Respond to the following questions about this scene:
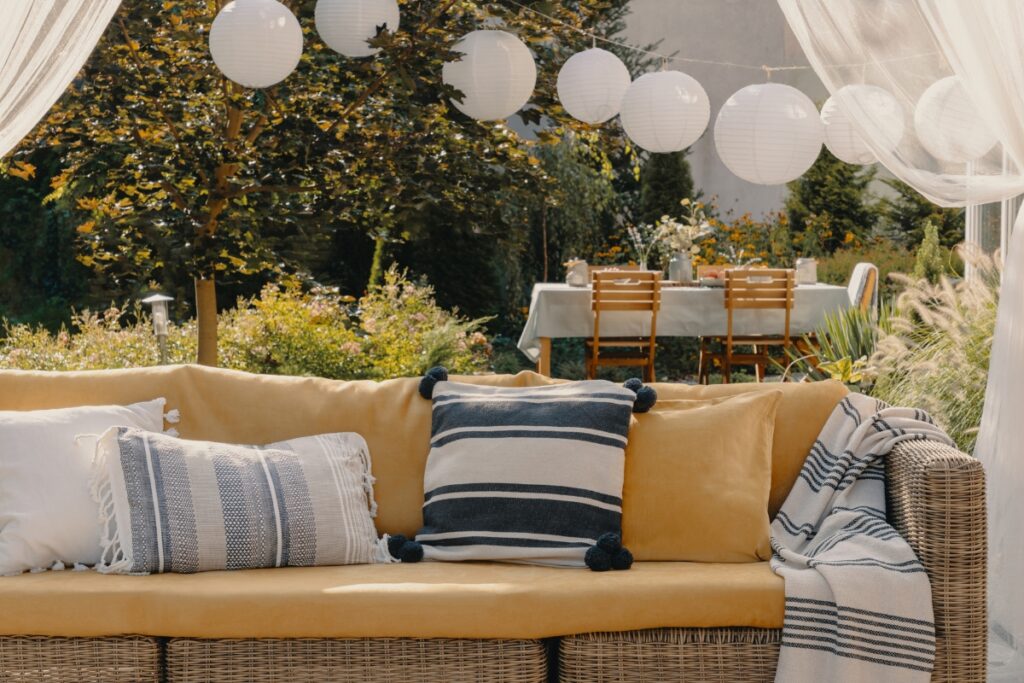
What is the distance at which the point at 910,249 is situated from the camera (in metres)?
8.98

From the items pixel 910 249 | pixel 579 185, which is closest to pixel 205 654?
pixel 579 185

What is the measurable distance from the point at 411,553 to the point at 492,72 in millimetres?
2004

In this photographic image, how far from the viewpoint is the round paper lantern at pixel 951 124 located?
314 cm

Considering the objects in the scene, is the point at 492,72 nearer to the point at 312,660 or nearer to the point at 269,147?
the point at 269,147

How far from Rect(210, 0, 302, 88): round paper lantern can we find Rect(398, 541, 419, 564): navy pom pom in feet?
5.97

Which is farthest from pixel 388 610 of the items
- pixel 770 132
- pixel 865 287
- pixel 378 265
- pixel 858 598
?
pixel 378 265

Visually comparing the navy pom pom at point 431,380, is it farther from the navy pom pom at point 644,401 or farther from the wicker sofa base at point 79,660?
the wicker sofa base at point 79,660

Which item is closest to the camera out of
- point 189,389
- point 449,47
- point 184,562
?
point 184,562

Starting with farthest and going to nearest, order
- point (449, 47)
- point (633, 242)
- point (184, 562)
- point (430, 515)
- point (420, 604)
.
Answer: point (633, 242)
point (449, 47)
point (430, 515)
point (184, 562)
point (420, 604)

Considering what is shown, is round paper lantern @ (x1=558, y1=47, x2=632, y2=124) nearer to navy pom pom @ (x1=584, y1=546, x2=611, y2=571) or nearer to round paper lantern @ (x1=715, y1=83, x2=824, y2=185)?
round paper lantern @ (x1=715, y1=83, x2=824, y2=185)

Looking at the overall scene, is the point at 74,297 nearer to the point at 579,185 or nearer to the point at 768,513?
the point at 579,185

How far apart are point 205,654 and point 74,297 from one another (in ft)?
23.4

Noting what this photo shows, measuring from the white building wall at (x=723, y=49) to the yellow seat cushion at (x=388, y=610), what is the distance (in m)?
8.06

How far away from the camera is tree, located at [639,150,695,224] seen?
9.52 metres
